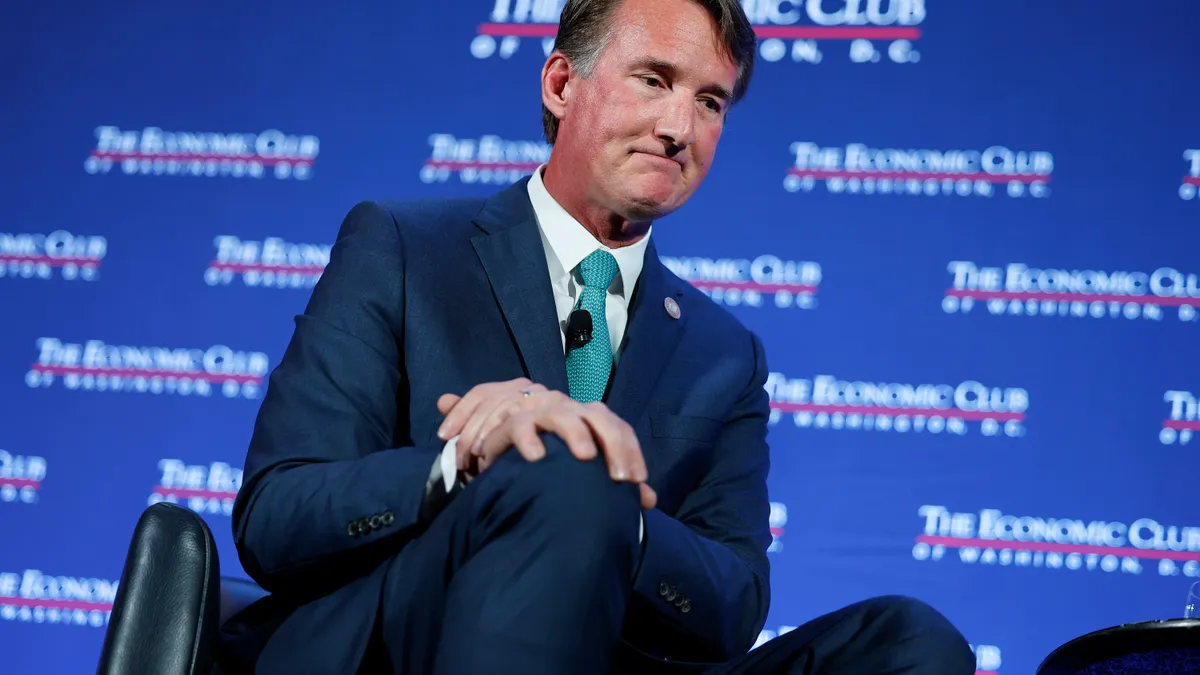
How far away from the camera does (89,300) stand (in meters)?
3.70

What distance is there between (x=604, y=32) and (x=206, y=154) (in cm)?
205

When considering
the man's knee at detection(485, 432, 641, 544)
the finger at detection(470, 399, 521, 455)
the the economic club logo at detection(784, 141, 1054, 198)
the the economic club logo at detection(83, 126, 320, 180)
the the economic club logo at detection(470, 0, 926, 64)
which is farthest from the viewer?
the the economic club logo at detection(83, 126, 320, 180)

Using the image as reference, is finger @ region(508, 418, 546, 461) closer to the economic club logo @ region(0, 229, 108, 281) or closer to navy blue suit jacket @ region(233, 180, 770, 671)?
navy blue suit jacket @ region(233, 180, 770, 671)

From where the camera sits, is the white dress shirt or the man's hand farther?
the white dress shirt

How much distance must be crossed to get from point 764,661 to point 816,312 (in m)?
1.98

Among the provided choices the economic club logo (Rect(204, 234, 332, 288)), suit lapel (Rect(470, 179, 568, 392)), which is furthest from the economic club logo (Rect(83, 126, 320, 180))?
suit lapel (Rect(470, 179, 568, 392))

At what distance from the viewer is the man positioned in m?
1.12

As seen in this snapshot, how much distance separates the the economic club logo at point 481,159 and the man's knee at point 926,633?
233 centimetres

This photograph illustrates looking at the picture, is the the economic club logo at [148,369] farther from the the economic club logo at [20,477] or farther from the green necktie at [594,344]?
the green necktie at [594,344]

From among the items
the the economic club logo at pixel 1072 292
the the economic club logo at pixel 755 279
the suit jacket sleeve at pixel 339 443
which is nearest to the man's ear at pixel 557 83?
the suit jacket sleeve at pixel 339 443

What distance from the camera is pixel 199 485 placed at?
3514 millimetres

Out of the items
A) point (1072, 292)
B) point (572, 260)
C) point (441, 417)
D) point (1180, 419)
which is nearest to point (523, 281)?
point (572, 260)

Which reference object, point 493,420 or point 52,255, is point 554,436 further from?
point 52,255

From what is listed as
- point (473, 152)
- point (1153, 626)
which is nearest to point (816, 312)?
point (473, 152)
